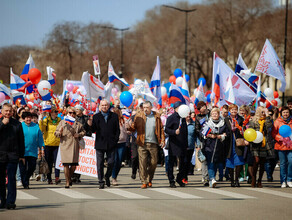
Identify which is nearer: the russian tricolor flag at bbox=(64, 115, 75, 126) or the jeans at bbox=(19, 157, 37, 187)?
the jeans at bbox=(19, 157, 37, 187)

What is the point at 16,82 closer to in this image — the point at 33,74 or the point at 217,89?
the point at 33,74

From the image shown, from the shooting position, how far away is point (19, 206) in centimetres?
1015

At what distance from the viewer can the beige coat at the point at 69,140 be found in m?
13.0

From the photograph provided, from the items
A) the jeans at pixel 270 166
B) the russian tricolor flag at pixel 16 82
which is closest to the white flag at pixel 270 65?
the jeans at pixel 270 166

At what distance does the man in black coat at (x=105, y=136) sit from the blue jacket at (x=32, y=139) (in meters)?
1.15

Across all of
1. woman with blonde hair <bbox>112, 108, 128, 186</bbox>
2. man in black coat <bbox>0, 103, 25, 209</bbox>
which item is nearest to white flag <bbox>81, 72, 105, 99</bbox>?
woman with blonde hair <bbox>112, 108, 128, 186</bbox>

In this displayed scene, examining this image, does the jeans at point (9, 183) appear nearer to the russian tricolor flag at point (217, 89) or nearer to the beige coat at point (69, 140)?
the beige coat at point (69, 140)

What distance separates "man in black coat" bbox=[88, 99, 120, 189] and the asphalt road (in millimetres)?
573

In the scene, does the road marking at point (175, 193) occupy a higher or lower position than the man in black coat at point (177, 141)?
lower

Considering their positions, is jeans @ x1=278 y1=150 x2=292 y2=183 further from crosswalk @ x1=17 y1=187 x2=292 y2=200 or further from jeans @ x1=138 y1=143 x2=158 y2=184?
jeans @ x1=138 y1=143 x2=158 y2=184

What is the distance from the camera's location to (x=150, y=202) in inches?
422

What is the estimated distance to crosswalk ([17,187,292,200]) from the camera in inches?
456

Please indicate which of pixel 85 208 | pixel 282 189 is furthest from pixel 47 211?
pixel 282 189

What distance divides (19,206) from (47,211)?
802 millimetres
